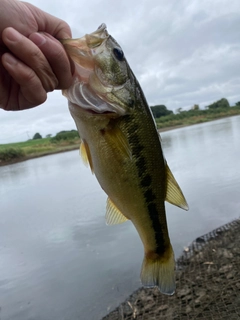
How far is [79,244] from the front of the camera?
6496 mm

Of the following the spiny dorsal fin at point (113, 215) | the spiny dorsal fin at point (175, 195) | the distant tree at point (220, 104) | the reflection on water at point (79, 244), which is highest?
the distant tree at point (220, 104)

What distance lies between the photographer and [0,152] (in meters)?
29.4

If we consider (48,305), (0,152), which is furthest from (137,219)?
(0,152)

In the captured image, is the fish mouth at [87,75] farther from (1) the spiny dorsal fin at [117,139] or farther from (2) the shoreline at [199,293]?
(2) the shoreline at [199,293]

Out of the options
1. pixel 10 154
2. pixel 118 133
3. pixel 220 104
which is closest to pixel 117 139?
pixel 118 133

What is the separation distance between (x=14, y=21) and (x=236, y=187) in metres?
8.15

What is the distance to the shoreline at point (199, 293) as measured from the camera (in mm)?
3686

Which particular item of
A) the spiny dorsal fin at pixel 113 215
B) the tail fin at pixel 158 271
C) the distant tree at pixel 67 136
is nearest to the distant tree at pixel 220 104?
the distant tree at pixel 67 136

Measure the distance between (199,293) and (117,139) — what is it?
10.0 ft

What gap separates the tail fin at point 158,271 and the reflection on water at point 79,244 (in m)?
2.42

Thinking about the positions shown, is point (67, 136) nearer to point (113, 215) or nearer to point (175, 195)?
point (113, 215)

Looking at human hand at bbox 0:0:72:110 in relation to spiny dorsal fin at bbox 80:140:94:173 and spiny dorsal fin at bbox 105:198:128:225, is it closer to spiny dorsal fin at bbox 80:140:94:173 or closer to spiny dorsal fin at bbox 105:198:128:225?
spiny dorsal fin at bbox 80:140:94:173

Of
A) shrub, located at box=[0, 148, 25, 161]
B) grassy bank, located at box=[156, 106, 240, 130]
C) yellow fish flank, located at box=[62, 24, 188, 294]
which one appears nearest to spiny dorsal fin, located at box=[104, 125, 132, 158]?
yellow fish flank, located at box=[62, 24, 188, 294]

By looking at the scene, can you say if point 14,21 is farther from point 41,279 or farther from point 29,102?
point 41,279
